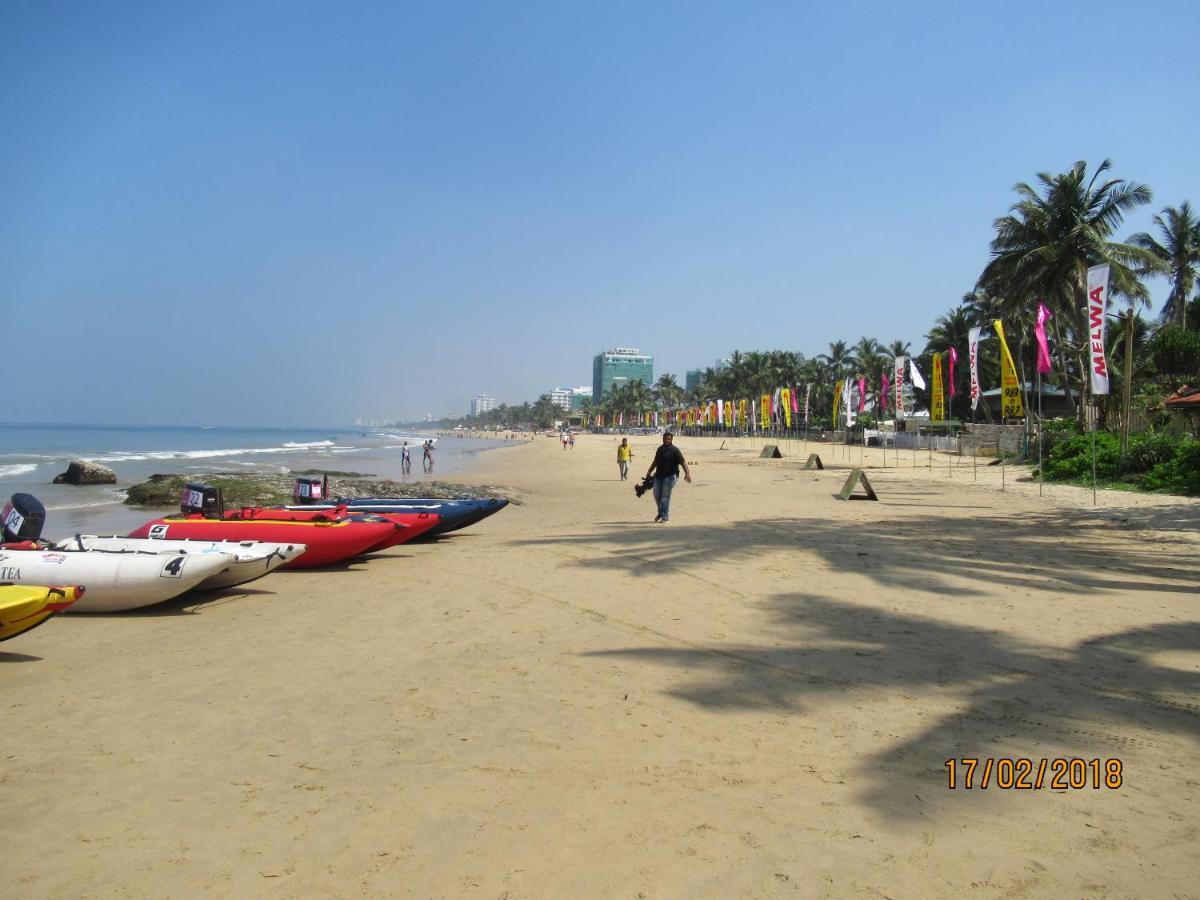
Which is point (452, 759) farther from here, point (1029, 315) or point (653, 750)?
point (1029, 315)

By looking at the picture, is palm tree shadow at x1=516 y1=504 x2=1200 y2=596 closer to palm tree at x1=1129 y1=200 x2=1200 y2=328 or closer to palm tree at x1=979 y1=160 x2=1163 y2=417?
palm tree at x1=979 y1=160 x2=1163 y2=417

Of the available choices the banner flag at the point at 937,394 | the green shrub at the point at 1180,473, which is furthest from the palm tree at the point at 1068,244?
the green shrub at the point at 1180,473

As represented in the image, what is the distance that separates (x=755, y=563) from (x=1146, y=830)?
20.8 feet

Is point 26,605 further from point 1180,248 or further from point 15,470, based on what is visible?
point 1180,248

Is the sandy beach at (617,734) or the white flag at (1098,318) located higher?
the white flag at (1098,318)

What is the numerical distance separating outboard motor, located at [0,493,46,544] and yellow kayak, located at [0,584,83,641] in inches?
113

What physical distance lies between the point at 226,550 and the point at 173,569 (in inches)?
23.7

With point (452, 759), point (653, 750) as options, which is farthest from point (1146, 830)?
point (452, 759)

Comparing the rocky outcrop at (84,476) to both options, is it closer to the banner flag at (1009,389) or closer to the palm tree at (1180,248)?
the banner flag at (1009,389)

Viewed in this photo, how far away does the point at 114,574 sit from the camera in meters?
7.67

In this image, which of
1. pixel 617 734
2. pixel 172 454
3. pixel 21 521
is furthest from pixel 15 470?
pixel 617 734

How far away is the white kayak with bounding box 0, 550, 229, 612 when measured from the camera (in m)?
7.67
